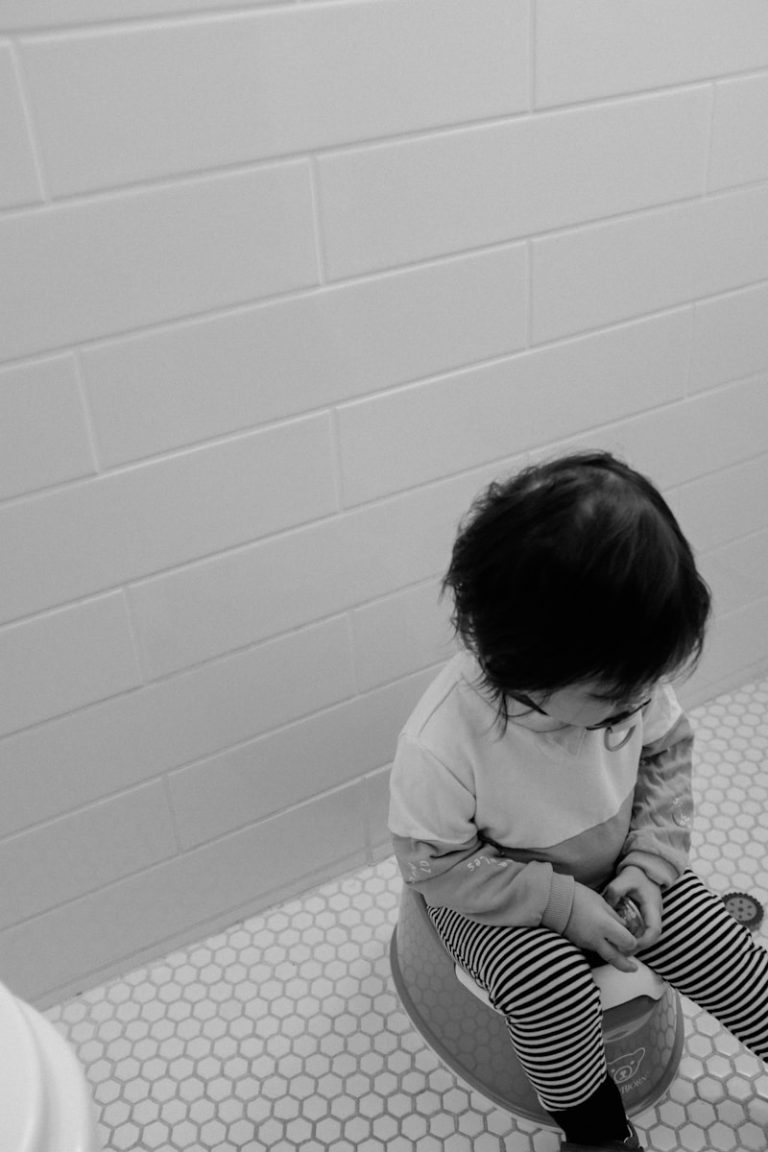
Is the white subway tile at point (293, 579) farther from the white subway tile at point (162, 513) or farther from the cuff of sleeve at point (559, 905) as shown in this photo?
the cuff of sleeve at point (559, 905)

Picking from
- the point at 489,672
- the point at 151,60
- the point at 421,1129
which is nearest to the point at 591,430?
the point at 489,672

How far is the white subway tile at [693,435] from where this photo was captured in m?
1.35

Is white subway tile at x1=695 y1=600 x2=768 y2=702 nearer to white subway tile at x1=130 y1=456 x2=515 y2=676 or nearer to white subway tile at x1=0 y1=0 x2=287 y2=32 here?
white subway tile at x1=130 y1=456 x2=515 y2=676

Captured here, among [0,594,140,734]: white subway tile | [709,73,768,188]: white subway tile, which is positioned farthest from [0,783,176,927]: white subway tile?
[709,73,768,188]: white subway tile

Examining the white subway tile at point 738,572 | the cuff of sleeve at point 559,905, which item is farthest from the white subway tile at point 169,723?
the white subway tile at point 738,572

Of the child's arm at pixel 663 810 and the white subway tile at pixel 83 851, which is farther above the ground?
the child's arm at pixel 663 810

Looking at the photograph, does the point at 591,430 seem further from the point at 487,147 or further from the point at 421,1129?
the point at 421,1129

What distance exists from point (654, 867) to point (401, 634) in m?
0.38

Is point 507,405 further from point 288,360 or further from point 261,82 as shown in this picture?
point 261,82

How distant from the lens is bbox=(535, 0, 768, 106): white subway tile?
3.52 feet

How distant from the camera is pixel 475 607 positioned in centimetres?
93

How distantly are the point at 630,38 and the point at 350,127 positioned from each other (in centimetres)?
32

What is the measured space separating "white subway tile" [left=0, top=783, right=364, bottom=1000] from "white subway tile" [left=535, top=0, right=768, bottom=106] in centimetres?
81

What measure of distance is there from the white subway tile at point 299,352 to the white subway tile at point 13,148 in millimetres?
139
